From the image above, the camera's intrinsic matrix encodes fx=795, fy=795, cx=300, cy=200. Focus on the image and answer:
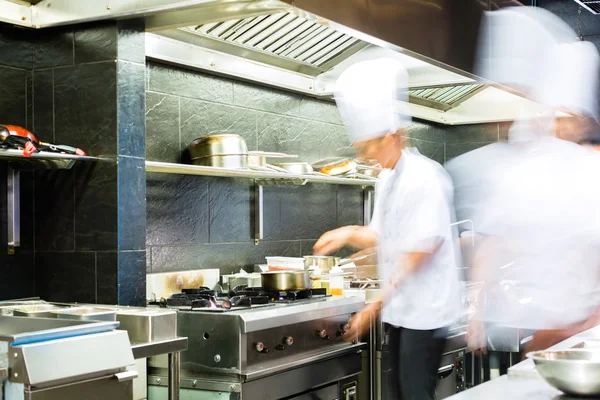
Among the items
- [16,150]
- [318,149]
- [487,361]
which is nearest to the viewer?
[16,150]

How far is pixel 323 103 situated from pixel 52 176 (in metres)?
2.24

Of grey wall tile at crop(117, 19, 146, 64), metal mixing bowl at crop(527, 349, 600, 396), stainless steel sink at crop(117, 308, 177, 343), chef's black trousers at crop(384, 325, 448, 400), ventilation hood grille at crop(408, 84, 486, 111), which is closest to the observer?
metal mixing bowl at crop(527, 349, 600, 396)

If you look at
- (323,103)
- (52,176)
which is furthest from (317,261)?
(52,176)

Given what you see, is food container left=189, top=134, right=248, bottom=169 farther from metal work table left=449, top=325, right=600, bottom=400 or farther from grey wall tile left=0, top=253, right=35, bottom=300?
metal work table left=449, top=325, right=600, bottom=400

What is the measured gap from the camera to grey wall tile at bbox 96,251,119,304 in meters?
3.15

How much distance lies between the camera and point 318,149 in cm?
509

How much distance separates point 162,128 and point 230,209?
0.67 meters

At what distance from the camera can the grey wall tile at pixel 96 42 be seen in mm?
3186

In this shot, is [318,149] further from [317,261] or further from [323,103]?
[317,261]

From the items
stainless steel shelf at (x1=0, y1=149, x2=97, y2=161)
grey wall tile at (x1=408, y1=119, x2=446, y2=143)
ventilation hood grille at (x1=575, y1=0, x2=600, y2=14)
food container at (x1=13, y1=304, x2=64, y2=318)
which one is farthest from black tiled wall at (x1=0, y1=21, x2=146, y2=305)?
grey wall tile at (x1=408, y1=119, x2=446, y2=143)

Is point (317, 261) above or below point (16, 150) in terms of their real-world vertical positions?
below

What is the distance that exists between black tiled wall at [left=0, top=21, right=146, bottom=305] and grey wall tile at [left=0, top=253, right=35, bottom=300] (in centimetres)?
1

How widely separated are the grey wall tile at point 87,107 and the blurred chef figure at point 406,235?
0.99m

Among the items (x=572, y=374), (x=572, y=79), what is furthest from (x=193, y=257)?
(x=572, y=374)
